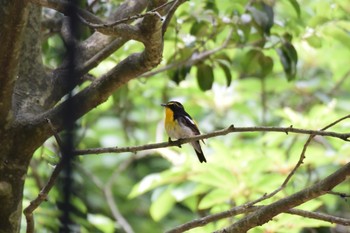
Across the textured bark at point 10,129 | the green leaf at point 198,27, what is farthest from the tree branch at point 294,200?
the green leaf at point 198,27

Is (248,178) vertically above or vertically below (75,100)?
above

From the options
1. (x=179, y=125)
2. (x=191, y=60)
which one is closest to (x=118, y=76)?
(x=191, y=60)

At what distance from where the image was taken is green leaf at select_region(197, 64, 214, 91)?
2.96 m

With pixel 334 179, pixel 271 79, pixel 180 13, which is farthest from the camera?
pixel 271 79

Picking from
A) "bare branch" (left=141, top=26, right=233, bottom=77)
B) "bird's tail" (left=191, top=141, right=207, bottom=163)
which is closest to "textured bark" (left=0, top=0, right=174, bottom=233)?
"bare branch" (left=141, top=26, right=233, bottom=77)

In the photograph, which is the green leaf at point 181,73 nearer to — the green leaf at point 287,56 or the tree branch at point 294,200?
the green leaf at point 287,56

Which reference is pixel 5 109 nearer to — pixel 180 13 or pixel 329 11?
pixel 180 13

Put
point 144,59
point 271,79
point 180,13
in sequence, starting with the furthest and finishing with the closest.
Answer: point 271,79 < point 180,13 < point 144,59

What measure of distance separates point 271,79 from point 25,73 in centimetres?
314

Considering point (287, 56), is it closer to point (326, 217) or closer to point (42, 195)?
point (326, 217)

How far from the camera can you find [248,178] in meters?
3.51

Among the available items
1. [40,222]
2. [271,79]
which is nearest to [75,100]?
[40,222]

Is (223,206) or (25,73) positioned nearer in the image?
(25,73)

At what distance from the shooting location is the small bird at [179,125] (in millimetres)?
3367
